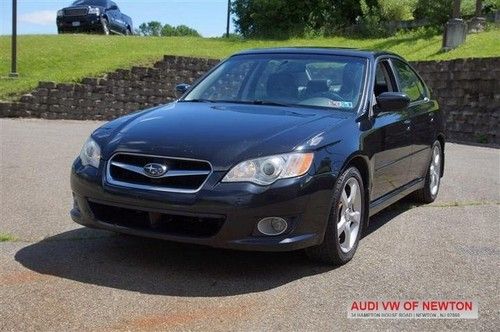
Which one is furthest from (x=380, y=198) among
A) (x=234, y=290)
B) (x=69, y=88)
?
(x=69, y=88)

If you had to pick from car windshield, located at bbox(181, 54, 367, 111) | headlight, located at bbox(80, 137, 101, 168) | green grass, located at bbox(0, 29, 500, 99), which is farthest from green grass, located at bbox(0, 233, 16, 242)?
green grass, located at bbox(0, 29, 500, 99)

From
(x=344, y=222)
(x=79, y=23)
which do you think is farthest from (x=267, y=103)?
(x=79, y=23)

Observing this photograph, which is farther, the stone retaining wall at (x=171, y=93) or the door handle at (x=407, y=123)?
the stone retaining wall at (x=171, y=93)

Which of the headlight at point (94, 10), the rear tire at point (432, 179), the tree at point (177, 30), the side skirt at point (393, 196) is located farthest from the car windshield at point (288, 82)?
the tree at point (177, 30)

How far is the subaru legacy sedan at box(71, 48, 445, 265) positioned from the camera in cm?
430

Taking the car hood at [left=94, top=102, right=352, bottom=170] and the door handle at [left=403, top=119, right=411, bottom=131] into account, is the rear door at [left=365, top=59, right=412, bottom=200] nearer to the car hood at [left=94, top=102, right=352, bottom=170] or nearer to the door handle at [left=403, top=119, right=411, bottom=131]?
the door handle at [left=403, top=119, right=411, bottom=131]

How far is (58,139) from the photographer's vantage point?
41.9 feet

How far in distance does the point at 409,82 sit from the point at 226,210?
11.2ft

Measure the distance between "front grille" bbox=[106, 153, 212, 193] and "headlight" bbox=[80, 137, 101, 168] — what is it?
0.19 m

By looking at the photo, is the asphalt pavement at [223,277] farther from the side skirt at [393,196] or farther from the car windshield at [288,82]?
the car windshield at [288,82]

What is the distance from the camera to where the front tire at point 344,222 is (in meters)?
4.65

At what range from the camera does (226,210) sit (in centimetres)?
422

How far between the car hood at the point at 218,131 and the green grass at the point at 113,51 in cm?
1354

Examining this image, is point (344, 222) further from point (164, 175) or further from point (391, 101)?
point (164, 175)
